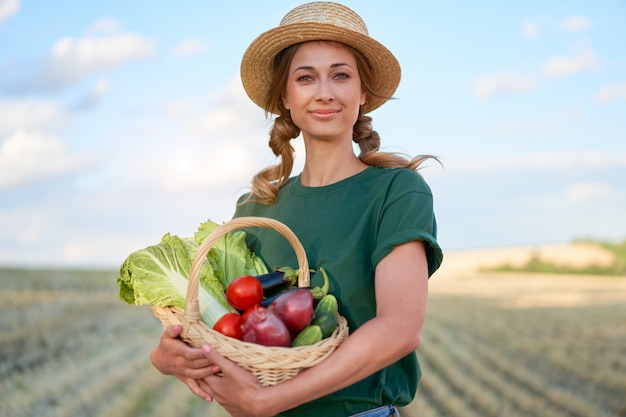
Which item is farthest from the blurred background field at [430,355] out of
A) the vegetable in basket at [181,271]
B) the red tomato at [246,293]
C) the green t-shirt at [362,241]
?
the red tomato at [246,293]

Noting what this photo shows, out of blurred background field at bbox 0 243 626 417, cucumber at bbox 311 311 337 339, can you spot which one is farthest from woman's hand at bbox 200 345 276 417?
blurred background field at bbox 0 243 626 417

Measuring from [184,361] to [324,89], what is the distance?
1.20 meters

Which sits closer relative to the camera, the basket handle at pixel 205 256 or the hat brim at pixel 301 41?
the basket handle at pixel 205 256

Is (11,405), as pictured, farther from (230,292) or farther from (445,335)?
(445,335)

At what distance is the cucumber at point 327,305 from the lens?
2.58m

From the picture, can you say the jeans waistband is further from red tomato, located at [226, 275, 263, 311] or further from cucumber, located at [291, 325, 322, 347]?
red tomato, located at [226, 275, 263, 311]

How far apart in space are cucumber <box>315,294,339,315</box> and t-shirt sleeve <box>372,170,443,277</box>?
20cm

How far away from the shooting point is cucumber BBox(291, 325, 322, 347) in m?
2.42

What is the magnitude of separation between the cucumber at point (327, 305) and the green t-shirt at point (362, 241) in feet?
0.58

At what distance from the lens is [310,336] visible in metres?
2.42

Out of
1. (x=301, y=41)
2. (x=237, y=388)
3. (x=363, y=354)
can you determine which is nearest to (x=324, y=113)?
(x=301, y=41)

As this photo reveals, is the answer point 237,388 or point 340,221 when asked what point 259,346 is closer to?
point 237,388

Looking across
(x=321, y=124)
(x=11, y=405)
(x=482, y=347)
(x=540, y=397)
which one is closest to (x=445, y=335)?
(x=482, y=347)

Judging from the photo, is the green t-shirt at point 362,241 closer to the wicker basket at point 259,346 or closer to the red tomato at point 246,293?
the wicker basket at point 259,346
